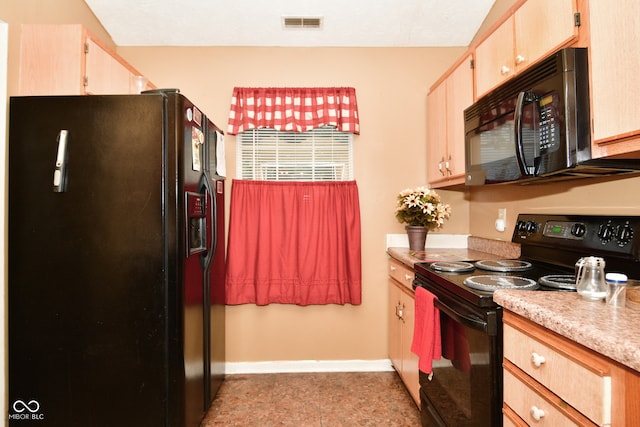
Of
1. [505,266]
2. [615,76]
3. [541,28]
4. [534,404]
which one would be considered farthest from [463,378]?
[541,28]

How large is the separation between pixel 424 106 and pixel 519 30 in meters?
1.20

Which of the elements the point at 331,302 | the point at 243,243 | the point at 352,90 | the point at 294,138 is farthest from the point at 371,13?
the point at 331,302

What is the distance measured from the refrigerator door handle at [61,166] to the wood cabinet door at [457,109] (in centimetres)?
217

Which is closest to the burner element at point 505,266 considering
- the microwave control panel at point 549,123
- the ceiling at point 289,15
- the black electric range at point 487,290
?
the black electric range at point 487,290

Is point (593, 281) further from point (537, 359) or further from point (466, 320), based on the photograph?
point (466, 320)

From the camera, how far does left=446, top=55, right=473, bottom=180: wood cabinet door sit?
2045mm

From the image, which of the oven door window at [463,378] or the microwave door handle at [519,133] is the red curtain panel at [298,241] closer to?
the oven door window at [463,378]

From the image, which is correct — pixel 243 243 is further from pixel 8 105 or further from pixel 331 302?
pixel 8 105

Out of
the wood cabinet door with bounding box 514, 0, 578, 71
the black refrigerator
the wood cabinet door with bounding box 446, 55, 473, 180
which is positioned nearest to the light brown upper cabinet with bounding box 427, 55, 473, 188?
the wood cabinet door with bounding box 446, 55, 473, 180

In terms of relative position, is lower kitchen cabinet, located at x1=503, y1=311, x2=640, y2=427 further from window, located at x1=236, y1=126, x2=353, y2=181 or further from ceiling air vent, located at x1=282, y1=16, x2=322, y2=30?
ceiling air vent, located at x1=282, y1=16, x2=322, y2=30

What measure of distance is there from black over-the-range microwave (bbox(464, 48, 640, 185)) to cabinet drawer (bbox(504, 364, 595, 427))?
0.78m

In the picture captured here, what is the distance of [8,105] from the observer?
64.9 inches

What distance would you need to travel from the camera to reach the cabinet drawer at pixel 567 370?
2.55ft

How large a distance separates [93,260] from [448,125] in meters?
2.24
